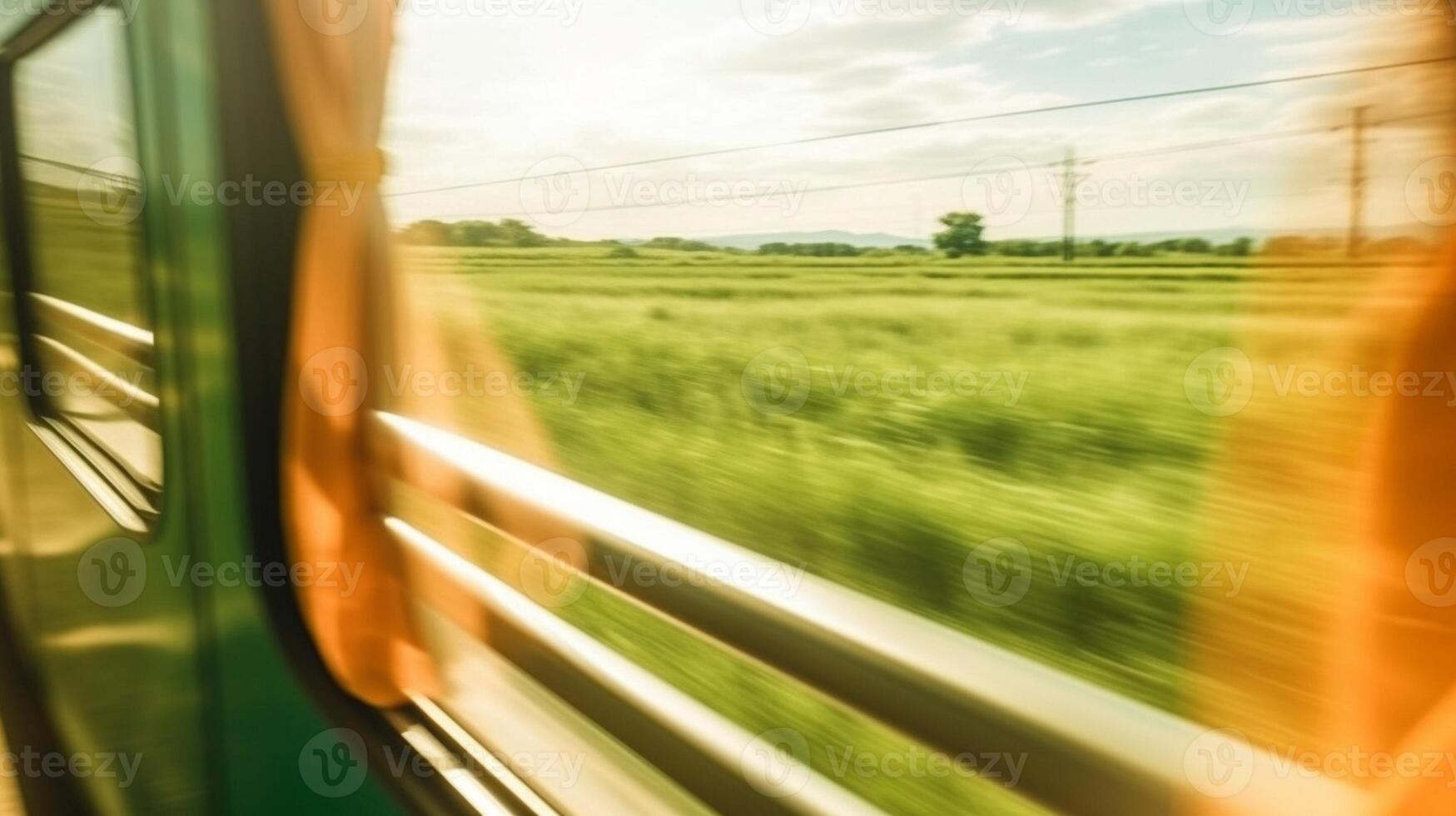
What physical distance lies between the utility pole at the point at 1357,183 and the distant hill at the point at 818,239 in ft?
1.22

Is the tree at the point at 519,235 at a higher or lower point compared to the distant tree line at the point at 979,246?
higher

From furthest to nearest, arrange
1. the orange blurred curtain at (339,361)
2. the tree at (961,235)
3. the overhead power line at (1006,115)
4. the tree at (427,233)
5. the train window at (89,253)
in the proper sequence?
the train window at (89,253) < the orange blurred curtain at (339,361) < the tree at (427,233) < the tree at (961,235) < the overhead power line at (1006,115)

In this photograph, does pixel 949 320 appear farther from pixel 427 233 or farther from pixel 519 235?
pixel 427 233

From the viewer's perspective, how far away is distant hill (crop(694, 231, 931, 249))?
1.08m

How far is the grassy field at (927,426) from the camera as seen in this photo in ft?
2.85

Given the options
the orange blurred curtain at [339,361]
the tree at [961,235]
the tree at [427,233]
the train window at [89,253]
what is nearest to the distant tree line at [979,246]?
the tree at [961,235]

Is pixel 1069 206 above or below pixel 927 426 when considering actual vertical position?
above

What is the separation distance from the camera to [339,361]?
1941 mm

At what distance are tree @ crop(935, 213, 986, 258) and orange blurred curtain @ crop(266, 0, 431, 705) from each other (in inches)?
44.5

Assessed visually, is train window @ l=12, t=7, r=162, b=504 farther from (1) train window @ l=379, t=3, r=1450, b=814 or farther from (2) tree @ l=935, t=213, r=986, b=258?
(2) tree @ l=935, t=213, r=986, b=258

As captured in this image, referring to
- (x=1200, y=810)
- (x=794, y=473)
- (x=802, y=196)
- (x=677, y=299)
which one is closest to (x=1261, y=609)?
(x=1200, y=810)

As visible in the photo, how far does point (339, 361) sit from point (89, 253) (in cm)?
120

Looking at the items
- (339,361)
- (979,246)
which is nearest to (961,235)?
(979,246)

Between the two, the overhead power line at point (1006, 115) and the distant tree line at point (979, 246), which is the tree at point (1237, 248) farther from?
the overhead power line at point (1006, 115)
